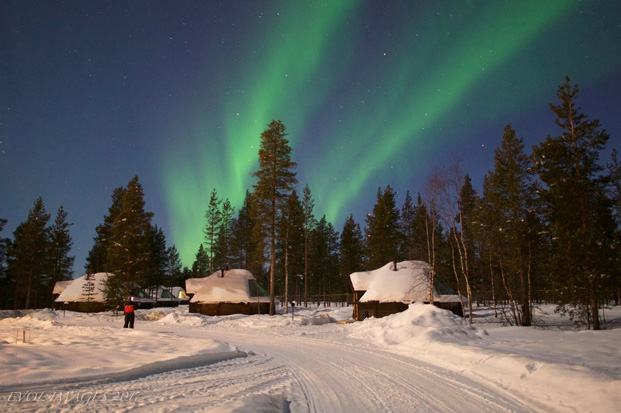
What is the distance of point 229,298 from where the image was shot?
31.0 meters

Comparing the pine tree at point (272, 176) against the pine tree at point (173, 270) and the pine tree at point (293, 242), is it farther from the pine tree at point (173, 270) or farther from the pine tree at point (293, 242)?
the pine tree at point (173, 270)

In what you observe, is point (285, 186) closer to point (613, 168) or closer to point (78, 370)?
point (78, 370)

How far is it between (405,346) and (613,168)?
111ft

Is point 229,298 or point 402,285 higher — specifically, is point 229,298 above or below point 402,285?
below

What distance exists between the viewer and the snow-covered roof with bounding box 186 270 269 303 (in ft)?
102

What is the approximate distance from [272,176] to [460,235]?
51.6 feet

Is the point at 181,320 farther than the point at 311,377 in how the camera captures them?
Yes

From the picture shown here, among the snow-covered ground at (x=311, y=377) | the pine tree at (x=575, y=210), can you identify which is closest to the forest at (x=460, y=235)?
the pine tree at (x=575, y=210)

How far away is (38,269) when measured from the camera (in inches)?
1726

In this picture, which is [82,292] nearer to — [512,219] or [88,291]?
[88,291]

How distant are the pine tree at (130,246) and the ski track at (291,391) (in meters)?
28.8

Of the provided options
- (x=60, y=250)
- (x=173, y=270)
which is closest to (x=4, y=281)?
(x=60, y=250)

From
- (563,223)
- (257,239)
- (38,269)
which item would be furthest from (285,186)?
(38,269)

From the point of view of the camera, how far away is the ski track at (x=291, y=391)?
16.2ft
